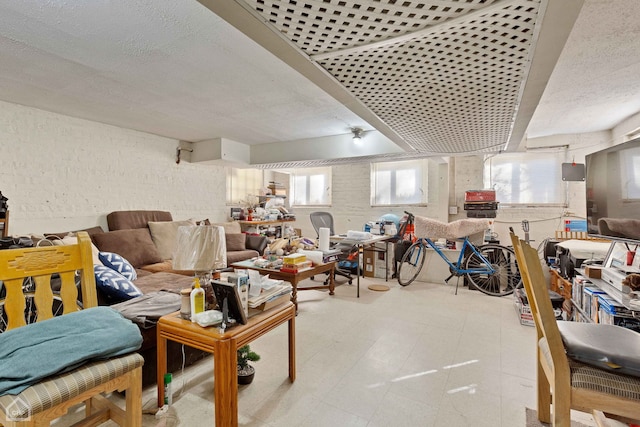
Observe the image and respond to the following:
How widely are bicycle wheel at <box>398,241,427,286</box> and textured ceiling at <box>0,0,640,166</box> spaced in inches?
61.9

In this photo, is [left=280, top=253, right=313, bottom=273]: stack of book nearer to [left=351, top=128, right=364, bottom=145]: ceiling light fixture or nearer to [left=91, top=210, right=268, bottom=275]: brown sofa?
[left=91, top=210, right=268, bottom=275]: brown sofa

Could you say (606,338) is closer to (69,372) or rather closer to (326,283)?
(69,372)

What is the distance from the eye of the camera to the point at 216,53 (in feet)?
6.69

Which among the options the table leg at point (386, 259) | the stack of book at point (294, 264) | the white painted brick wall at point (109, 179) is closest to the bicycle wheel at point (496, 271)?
the white painted brick wall at point (109, 179)

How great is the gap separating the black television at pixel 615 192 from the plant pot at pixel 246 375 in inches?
100

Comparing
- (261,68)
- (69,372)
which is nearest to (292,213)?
(261,68)

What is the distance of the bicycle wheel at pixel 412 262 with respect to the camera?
4.41m

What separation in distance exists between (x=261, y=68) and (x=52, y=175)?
305 cm

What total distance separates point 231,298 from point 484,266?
373 centimetres

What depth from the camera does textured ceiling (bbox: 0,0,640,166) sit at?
964 millimetres

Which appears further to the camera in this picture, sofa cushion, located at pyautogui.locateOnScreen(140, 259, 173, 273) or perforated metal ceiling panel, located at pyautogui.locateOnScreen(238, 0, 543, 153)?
sofa cushion, located at pyautogui.locateOnScreen(140, 259, 173, 273)

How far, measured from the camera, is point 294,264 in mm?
2945

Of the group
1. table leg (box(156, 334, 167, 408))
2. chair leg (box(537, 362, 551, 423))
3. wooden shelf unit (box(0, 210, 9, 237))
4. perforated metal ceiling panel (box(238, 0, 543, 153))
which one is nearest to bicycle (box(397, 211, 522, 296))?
chair leg (box(537, 362, 551, 423))

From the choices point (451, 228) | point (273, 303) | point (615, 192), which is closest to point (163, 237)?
point (273, 303)
